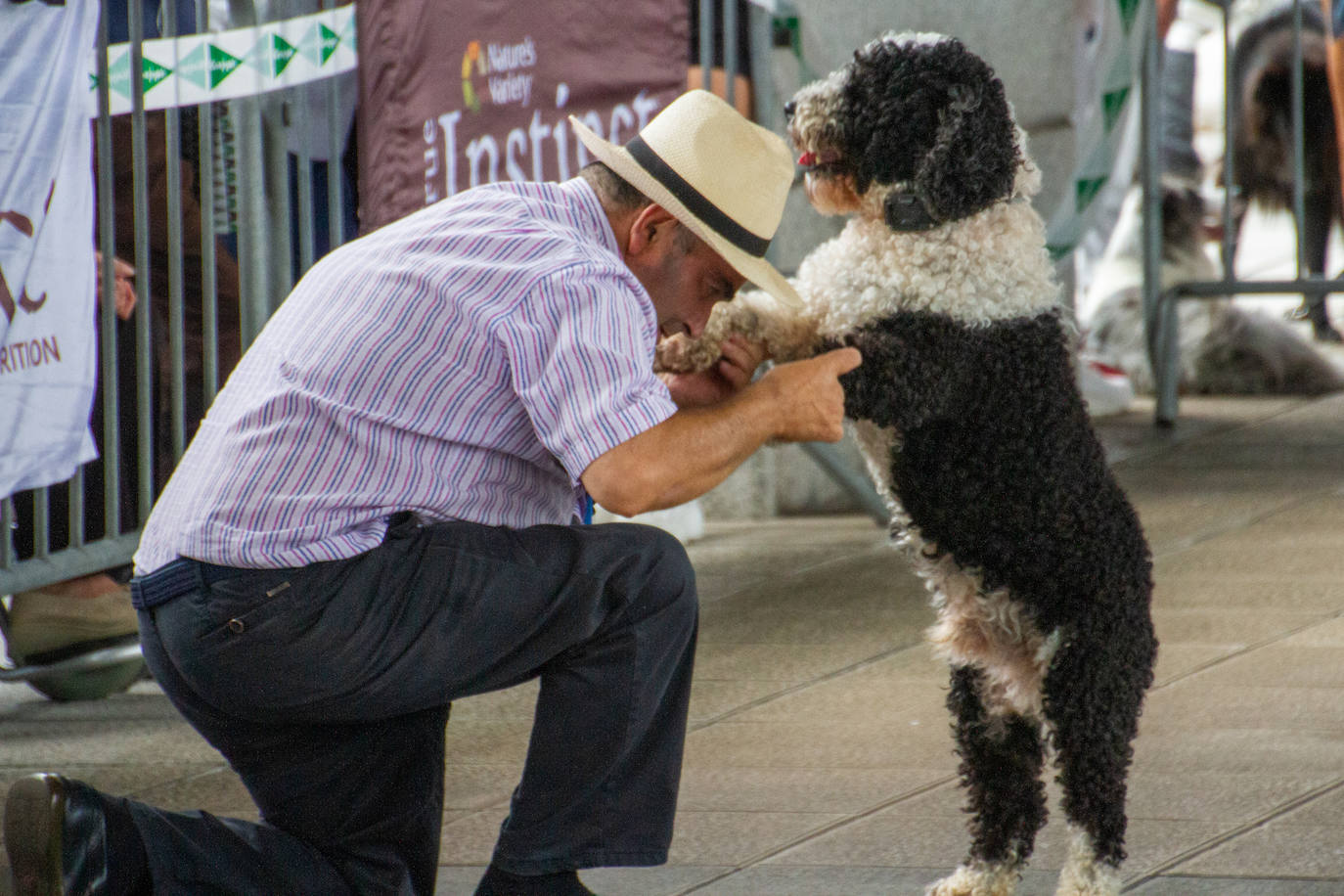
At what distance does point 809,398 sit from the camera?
2.92m

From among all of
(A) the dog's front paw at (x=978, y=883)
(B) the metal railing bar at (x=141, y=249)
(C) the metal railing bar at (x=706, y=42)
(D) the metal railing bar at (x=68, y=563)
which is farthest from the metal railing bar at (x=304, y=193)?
(A) the dog's front paw at (x=978, y=883)

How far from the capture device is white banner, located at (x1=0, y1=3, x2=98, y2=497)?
3990 millimetres

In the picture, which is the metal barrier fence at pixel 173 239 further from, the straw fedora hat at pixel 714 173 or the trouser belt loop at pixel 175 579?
the straw fedora hat at pixel 714 173

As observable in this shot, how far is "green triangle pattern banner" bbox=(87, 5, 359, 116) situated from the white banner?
18 centimetres

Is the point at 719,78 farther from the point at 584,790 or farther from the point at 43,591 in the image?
the point at 584,790

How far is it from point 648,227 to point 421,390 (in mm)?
517

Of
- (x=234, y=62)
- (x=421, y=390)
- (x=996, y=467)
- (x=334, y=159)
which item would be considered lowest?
(x=996, y=467)

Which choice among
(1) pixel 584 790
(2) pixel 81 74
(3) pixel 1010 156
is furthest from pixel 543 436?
(2) pixel 81 74

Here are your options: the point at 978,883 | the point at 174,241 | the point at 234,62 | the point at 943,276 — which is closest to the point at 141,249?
the point at 174,241

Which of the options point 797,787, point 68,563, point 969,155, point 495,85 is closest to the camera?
point 969,155

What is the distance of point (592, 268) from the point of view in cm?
277

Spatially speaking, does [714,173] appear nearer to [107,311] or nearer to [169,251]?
[107,311]

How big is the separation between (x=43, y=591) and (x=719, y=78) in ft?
9.68

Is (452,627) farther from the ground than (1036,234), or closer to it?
closer to it
